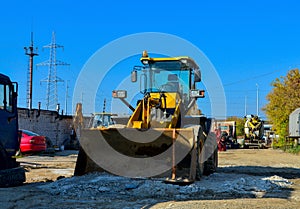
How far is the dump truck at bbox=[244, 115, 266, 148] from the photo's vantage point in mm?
40150

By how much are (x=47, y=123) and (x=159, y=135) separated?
1954cm

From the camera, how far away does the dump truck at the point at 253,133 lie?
4015 centimetres

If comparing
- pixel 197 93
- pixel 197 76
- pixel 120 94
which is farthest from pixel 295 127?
pixel 120 94

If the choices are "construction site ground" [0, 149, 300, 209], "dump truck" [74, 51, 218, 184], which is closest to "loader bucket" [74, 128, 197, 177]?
"dump truck" [74, 51, 218, 184]

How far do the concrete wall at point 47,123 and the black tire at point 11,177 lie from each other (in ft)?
51.2

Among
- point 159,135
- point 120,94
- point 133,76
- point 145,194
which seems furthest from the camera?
point 133,76

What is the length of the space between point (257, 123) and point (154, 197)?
112 feet

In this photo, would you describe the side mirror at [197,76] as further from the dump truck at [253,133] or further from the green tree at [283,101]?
the dump truck at [253,133]

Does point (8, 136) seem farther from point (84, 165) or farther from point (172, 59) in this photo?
point (172, 59)

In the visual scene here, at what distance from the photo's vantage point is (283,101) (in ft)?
116

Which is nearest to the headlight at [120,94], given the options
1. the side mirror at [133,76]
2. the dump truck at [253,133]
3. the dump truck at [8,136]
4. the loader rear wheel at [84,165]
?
the side mirror at [133,76]

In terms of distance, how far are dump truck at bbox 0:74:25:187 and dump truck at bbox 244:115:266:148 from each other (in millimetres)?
33059

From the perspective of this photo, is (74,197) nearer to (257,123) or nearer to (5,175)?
(5,175)

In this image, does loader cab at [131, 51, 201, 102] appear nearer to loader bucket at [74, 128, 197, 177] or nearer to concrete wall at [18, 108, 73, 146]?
loader bucket at [74, 128, 197, 177]
